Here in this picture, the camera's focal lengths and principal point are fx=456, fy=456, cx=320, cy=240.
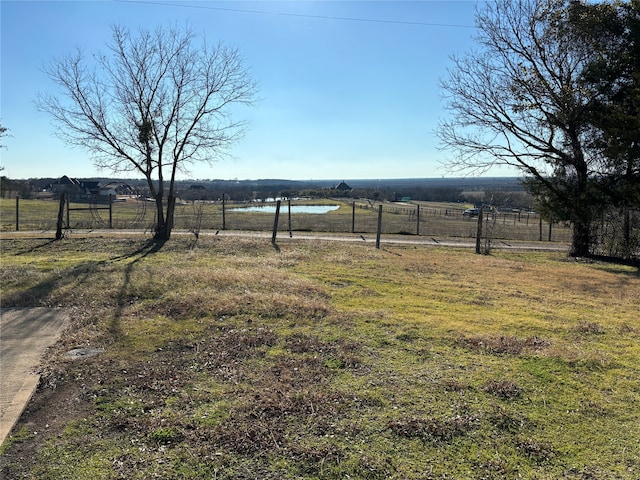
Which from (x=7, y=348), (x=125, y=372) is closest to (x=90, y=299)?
(x=7, y=348)

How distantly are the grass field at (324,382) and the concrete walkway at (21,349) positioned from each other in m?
0.11

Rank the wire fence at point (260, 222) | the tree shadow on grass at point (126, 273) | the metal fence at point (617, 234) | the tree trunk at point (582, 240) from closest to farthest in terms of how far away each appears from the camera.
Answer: the tree shadow on grass at point (126, 273), the metal fence at point (617, 234), the tree trunk at point (582, 240), the wire fence at point (260, 222)

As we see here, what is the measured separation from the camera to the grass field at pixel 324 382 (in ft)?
8.99

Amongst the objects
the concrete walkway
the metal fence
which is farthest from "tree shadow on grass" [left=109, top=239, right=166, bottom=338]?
the metal fence

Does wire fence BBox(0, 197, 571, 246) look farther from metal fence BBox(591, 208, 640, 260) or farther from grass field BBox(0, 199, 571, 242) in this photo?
metal fence BBox(591, 208, 640, 260)

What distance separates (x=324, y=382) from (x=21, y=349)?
10.5 ft

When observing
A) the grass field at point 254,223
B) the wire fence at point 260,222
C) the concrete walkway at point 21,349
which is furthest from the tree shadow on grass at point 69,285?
the grass field at point 254,223

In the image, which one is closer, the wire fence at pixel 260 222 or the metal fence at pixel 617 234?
the metal fence at pixel 617 234

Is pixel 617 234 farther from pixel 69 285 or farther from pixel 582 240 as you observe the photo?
pixel 69 285

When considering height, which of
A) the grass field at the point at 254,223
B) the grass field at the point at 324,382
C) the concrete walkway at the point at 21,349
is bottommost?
the concrete walkway at the point at 21,349

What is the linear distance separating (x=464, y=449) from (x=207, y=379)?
6.90 ft

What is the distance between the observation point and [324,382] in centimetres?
379

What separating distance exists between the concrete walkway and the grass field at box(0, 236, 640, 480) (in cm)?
11

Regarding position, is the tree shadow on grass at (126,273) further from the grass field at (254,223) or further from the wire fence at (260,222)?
the grass field at (254,223)
